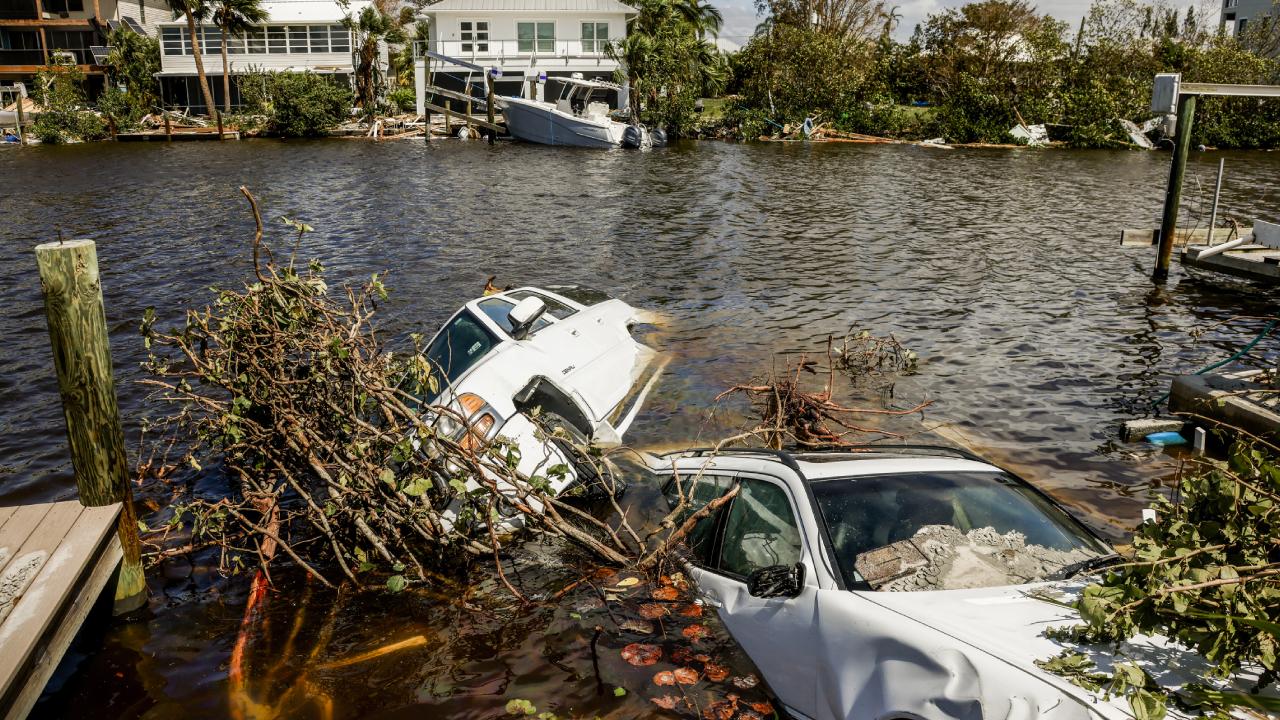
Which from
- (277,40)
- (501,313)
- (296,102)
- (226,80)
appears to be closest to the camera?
(501,313)

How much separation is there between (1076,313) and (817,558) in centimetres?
1433

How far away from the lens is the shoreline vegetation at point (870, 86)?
1981 inches

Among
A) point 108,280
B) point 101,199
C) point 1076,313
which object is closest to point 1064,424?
point 1076,313

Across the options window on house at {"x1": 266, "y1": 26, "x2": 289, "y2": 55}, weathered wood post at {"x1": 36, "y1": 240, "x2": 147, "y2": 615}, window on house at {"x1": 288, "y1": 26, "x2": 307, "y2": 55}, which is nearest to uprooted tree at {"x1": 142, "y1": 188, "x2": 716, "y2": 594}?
weathered wood post at {"x1": 36, "y1": 240, "x2": 147, "y2": 615}

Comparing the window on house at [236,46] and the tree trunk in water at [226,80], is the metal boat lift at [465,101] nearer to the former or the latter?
the tree trunk in water at [226,80]

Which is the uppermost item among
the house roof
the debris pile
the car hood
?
the house roof

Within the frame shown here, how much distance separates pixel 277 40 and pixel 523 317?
56.6m

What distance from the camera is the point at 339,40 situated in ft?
194

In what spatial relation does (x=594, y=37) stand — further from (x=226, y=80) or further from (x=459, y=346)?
(x=459, y=346)

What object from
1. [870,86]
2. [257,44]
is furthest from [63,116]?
[870,86]

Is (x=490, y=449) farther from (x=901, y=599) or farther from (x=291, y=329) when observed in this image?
(x=901, y=599)

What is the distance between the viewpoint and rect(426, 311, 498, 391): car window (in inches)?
388

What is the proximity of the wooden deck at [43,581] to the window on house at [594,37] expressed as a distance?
53.3 metres

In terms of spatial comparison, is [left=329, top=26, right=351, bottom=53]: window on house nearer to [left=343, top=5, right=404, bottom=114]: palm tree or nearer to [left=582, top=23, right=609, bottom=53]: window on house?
[left=343, top=5, right=404, bottom=114]: palm tree
